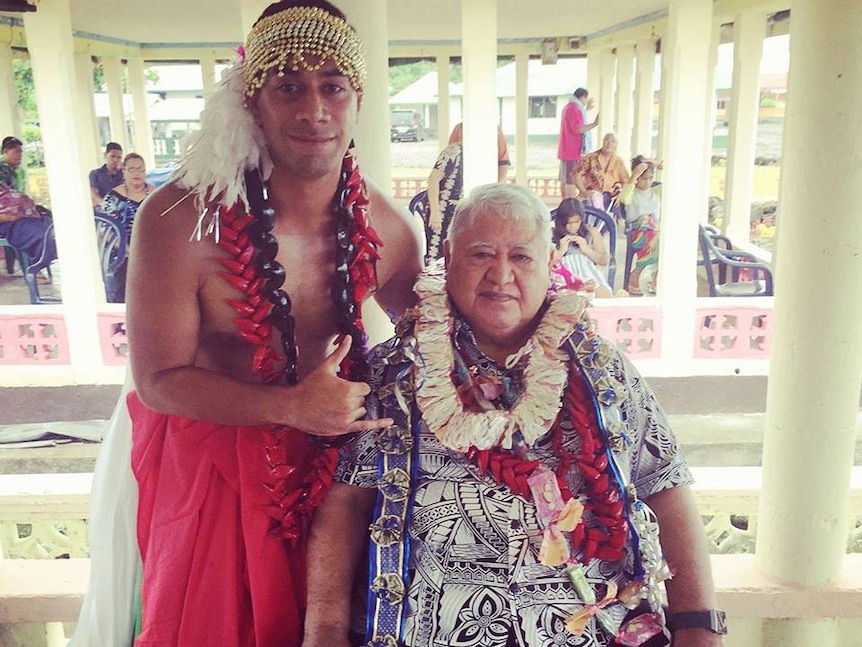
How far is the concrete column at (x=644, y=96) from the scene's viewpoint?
1012 cm

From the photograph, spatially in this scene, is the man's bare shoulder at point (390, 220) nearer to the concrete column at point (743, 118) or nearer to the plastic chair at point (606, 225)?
the plastic chair at point (606, 225)

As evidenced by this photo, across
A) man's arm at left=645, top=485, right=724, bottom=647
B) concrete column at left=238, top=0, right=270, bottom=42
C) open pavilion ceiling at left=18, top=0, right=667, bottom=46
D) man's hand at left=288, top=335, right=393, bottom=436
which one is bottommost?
man's arm at left=645, top=485, right=724, bottom=647

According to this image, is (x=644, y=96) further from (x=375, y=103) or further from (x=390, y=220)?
(x=390, y=220)

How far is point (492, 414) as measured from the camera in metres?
1.74

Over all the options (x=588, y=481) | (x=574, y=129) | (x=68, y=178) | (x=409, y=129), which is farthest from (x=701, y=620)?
(x=409, y=129)

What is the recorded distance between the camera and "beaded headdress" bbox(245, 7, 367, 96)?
1.67 metres

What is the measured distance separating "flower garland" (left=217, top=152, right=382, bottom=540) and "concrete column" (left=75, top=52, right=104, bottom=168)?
9.14 metres

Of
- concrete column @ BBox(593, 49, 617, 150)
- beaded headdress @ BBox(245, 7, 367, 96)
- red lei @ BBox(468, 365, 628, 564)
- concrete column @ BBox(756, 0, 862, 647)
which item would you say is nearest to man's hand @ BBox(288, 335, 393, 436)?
red lei @ BBox(468, 365, 628, 564)

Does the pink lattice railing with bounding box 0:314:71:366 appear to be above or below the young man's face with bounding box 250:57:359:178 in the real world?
below

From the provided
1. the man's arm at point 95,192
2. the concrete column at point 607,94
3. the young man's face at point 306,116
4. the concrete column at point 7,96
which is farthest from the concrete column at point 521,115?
the young man's face at point 306,116

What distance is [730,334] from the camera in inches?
249

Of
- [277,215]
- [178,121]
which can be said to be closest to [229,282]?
[277,215]

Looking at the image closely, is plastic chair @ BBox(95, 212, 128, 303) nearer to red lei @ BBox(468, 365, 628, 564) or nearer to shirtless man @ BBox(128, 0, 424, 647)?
shirtless man @ BBox(128, 0, 424, 647)

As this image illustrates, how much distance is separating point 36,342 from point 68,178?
52.9 inches
